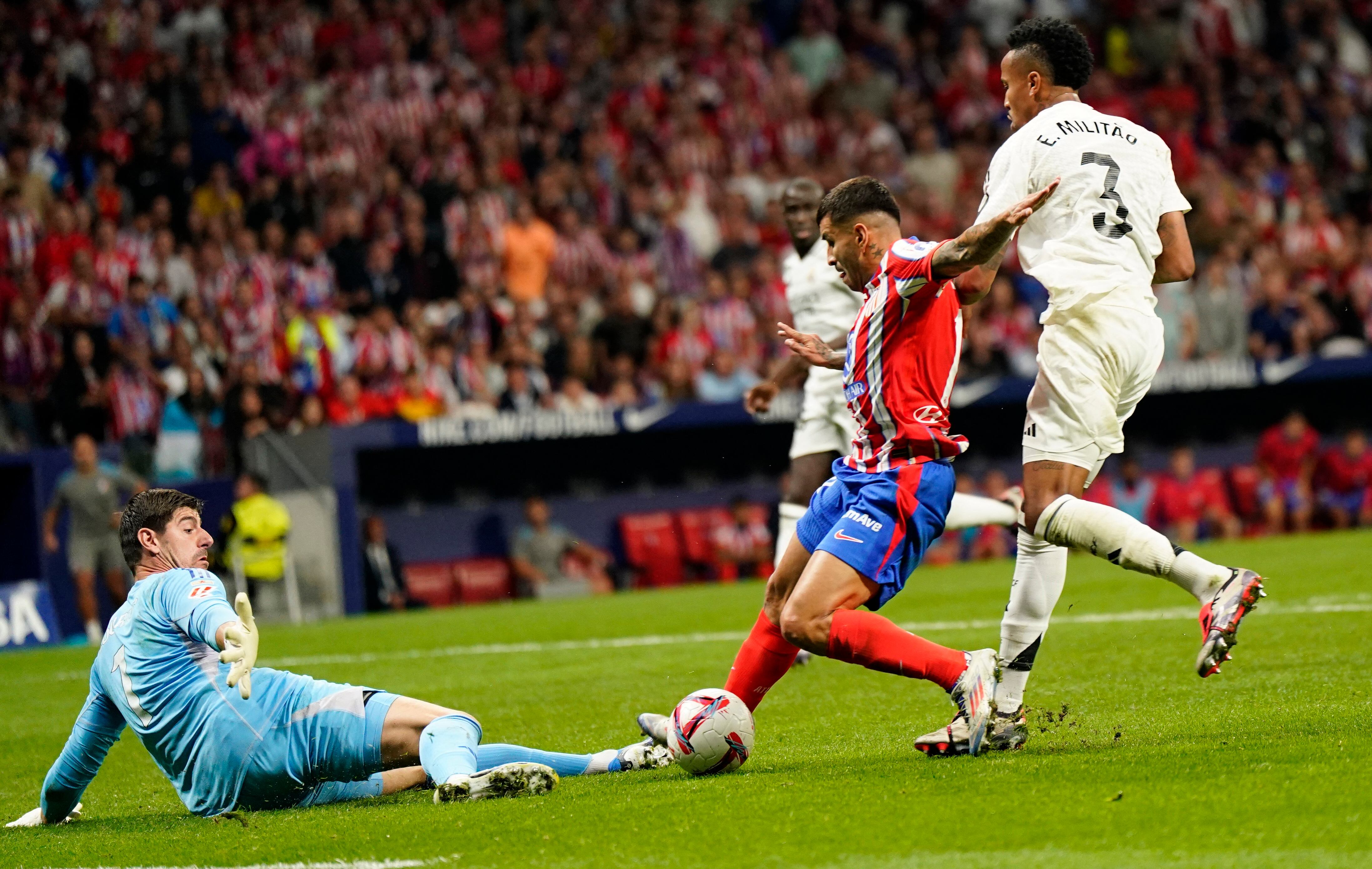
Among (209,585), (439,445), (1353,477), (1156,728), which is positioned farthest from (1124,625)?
(1353,477)

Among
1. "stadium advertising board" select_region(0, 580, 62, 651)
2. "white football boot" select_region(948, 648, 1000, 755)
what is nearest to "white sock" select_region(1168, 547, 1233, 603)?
"white football boot" select_region(948, 648, 1000, 755)

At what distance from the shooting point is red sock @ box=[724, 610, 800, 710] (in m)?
5.62

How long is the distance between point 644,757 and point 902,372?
1.67 metres

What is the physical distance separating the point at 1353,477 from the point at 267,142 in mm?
12618

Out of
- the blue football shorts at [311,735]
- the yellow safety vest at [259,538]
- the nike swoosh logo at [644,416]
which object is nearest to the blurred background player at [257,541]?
the yellow safety vest at [259,538]

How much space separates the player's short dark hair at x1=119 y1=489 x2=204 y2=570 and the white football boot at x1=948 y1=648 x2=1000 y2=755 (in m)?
2.50

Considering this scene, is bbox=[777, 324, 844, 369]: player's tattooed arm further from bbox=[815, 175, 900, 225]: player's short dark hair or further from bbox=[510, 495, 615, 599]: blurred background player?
bbox=[510, 495, 615, 599]: blurred background player

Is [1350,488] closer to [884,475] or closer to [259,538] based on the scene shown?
[259,538]

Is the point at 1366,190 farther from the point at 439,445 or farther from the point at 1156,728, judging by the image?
the point at 1156,728

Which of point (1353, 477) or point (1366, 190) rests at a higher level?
point (1366, 190)

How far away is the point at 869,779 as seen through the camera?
5086 millimetres

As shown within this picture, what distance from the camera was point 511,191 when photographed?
18328 mm

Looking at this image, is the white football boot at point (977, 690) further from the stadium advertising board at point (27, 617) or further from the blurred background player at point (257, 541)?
the stadium advertising board at point (27, 617)

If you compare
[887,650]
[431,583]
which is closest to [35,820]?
[887,650]
